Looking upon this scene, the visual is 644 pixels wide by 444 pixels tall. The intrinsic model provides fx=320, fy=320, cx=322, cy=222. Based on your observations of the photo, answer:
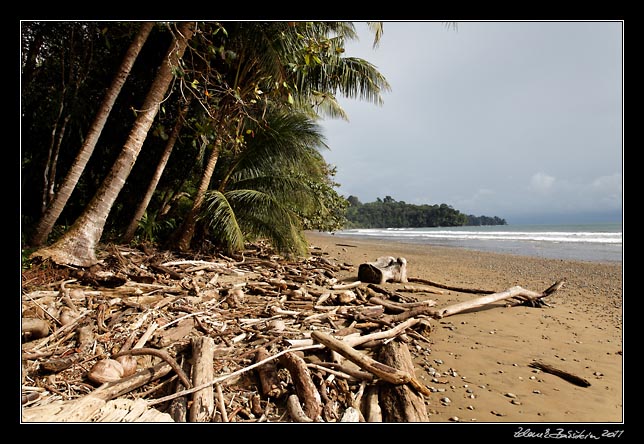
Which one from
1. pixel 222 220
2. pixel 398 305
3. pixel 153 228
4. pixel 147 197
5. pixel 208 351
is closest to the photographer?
pixel 208 351

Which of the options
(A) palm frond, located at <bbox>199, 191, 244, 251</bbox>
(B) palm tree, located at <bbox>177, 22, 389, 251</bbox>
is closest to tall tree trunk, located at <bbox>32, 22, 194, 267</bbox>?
(B) palm tree, located at <bbox>177, 22, 389, 251</bbox>

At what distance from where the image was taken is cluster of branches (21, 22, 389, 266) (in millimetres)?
6305

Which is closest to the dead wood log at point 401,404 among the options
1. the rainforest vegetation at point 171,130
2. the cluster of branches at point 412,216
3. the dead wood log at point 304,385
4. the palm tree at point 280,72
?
the dead wood log at point 304,385

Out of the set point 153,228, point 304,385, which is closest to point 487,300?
point 304,385

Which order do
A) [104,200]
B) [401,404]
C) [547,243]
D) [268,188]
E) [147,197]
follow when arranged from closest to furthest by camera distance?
[401,404]
[104,200]
[147,197]
[268,188]
[547,243]

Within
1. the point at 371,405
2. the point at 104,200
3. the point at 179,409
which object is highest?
the point at 104,200

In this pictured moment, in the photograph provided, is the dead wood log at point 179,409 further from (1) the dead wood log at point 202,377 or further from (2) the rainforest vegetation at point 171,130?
(2) the rainforest vegetation at point 171,130

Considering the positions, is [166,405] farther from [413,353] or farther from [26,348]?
[413,353]

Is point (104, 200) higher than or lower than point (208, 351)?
higher

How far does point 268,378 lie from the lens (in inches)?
Answer: 109

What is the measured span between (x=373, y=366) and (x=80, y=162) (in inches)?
233

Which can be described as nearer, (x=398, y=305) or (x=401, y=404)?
(x=401, y=404)

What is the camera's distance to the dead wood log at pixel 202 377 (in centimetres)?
230

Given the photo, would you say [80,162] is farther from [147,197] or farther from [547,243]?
[547,243]
